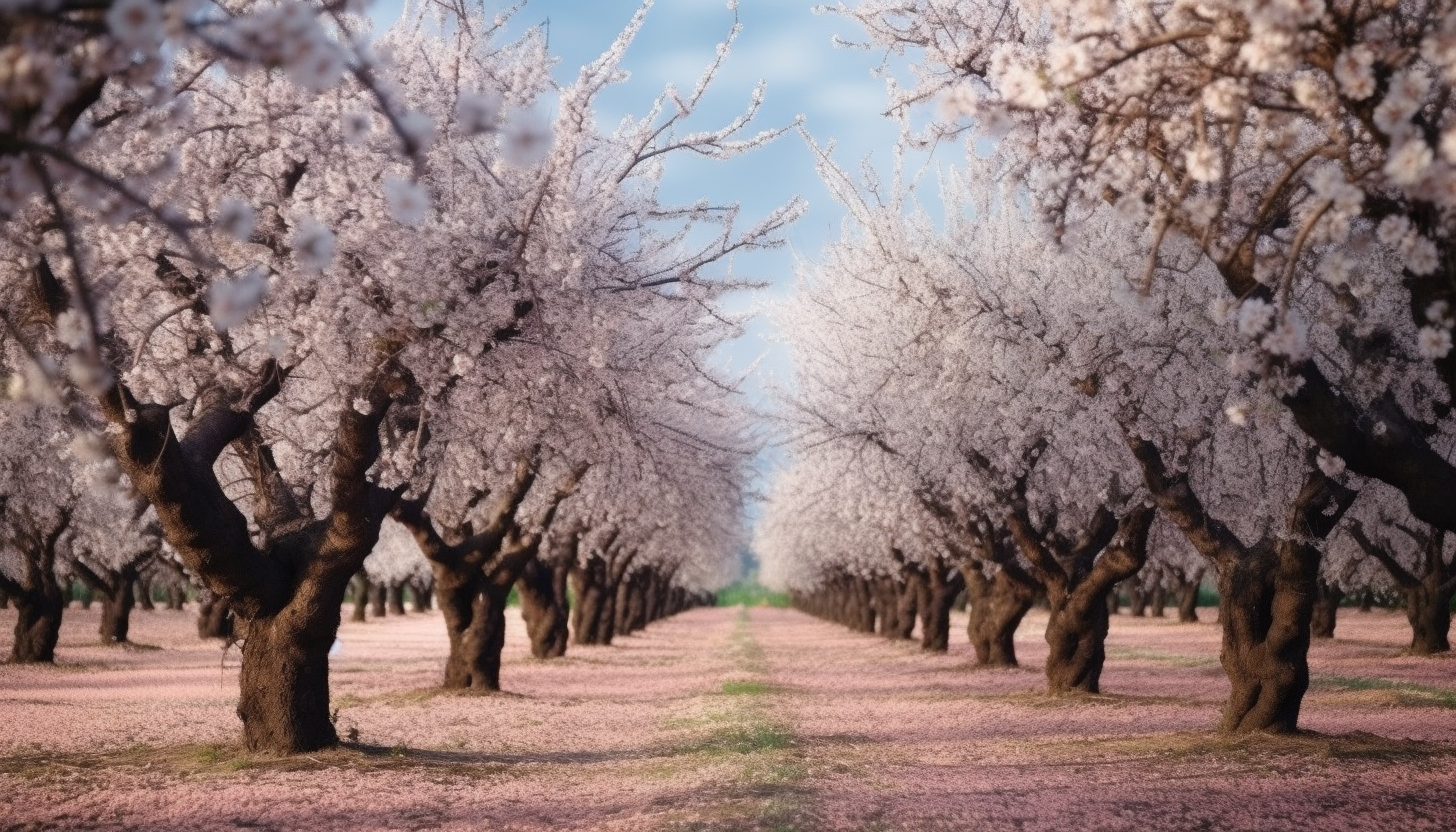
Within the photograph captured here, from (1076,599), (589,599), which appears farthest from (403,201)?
(589,599)

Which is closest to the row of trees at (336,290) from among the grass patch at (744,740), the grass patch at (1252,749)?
the grass patch at (744,740)

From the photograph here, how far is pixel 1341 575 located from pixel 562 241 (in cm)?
3597

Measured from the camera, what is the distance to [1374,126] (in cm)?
664

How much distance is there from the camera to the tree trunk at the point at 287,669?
46.1 ft

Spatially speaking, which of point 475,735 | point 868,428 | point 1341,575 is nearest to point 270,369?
point 475,735

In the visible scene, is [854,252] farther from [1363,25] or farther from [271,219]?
[1363,25]

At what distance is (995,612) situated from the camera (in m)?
33.0

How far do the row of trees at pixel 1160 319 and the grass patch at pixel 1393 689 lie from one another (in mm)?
3552

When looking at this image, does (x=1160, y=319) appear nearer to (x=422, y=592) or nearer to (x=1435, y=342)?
(x=1435, y=342)

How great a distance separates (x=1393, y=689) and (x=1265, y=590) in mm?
11142

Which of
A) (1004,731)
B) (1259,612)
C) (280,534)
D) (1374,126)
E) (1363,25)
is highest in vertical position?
(1363,25)

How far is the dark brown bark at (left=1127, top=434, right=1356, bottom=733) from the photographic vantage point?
14727mm

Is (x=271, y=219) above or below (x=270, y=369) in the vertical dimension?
above

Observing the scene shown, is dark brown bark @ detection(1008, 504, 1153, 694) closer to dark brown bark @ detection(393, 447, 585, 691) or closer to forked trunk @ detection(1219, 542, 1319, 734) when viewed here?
forked trunk @ detection(1219, 542, 1319, 734)
